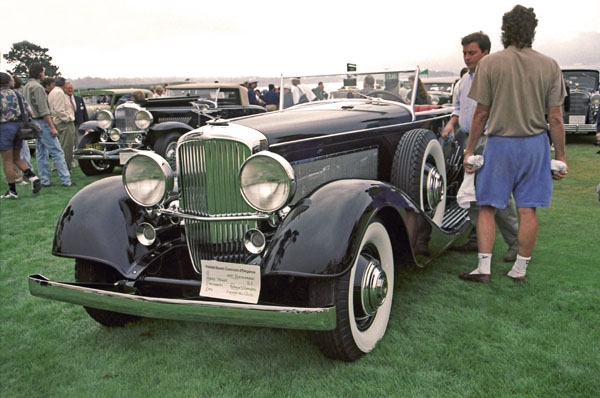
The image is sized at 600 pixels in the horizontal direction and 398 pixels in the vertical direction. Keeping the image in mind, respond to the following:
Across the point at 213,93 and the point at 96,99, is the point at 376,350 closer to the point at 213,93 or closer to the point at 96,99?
the point at 213,93

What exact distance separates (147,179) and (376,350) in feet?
5.17

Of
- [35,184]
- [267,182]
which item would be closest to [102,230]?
[267,182]

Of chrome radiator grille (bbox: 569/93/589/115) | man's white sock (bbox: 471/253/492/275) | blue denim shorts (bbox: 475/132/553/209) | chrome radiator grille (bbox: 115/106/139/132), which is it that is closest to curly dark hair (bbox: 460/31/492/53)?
blue denim shorts (bbox: 475/132/553/209)

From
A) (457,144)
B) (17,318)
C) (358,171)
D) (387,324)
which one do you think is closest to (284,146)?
(358,171)

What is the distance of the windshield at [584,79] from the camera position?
12913mm

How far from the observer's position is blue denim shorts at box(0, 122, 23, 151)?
6.70 meters

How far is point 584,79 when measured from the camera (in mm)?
13000

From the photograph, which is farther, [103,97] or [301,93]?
[103,97]

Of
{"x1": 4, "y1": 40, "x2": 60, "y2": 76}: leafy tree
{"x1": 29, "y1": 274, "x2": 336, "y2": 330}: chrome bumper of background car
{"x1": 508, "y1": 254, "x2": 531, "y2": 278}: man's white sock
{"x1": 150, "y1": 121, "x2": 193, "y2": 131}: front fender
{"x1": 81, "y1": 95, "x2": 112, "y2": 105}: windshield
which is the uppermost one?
{"x1": 4, "y1": 40, "x2": 60, "y2": 76}: leafy tree

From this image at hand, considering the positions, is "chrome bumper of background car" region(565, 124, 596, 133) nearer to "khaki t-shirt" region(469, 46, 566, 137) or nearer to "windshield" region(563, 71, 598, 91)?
"windshield" region(563, 71, 598, 91)

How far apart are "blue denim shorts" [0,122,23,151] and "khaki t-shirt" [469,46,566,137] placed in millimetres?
6262

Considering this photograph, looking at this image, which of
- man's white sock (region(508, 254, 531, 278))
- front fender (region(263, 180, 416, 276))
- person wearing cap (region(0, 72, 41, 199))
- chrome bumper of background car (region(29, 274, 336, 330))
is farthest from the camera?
person wearing cap (region(0, 72, 41, 199))

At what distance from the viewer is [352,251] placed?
7.46 feet

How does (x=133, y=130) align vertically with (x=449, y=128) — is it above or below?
below
